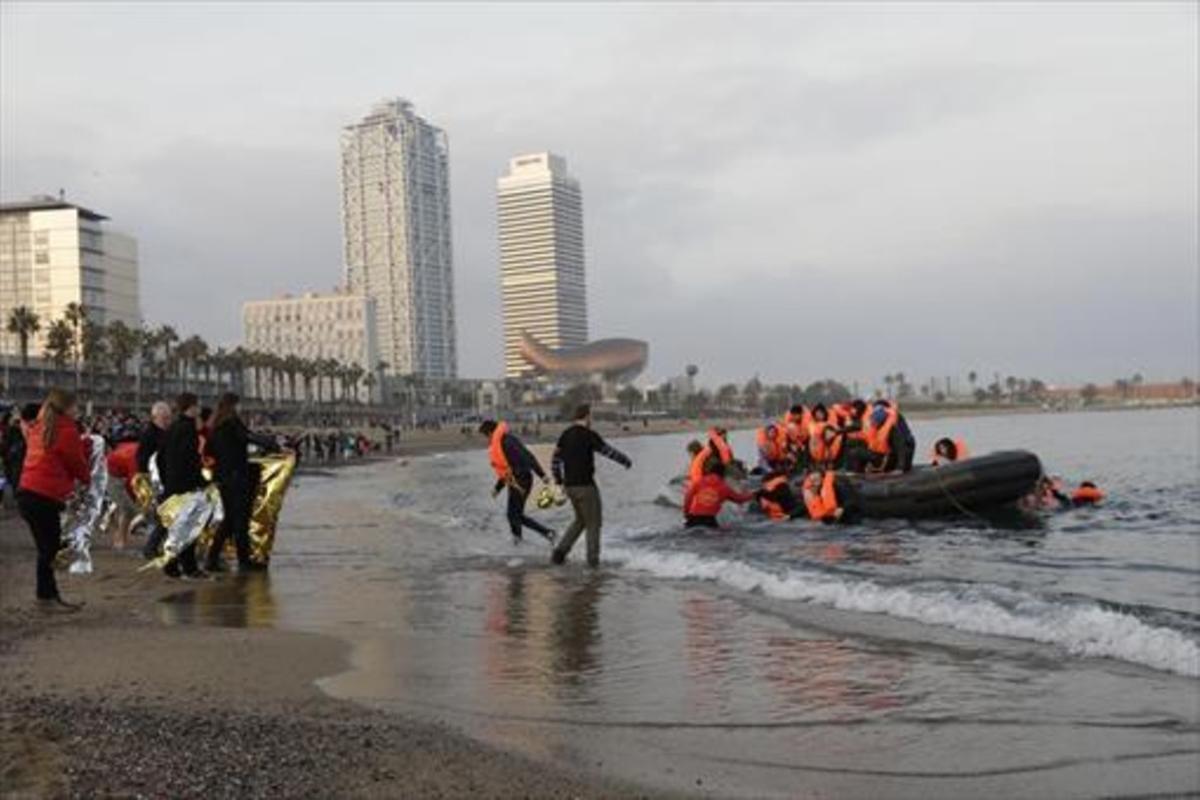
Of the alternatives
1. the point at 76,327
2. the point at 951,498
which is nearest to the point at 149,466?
the point at 951,498

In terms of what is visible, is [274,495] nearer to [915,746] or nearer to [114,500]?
[114,500]

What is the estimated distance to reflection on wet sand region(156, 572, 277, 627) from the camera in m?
8.72

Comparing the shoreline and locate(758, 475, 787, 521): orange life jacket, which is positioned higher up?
locate(758, 475, 787, 521): orange life jacket

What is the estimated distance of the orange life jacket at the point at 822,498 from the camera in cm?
1816

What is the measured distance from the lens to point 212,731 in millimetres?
4789

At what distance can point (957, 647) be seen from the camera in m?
8.17

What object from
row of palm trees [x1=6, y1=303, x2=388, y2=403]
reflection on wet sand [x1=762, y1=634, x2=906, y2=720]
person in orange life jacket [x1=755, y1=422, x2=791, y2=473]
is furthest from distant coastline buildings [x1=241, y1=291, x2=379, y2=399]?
reflection on wet sand [x1=762, y1=634, x2=906, y2=720]

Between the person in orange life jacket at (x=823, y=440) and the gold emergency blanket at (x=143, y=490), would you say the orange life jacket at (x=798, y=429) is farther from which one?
the gold emergency blanket at (x=143, y=490)

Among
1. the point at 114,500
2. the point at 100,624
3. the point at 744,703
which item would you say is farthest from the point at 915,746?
the point at 114,500

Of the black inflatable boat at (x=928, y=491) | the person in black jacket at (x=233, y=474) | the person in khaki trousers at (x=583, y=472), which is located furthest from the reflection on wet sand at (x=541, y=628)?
the black inflatable boat at (x=928, y=491)

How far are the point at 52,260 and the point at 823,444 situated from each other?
111 metres

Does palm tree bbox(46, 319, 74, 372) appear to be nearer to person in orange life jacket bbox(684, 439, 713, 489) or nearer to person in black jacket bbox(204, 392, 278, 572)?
person in orange life jacket bbox(684, 439, 713, 489)

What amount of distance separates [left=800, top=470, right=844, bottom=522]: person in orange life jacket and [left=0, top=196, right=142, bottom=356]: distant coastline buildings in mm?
109024

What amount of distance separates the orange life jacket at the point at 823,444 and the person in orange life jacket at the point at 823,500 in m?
2.47
